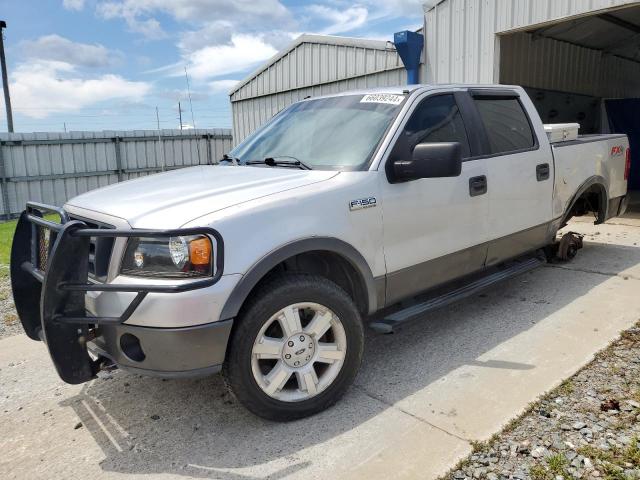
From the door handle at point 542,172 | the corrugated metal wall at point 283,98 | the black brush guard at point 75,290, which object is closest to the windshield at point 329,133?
the black brush guard at point 75,290

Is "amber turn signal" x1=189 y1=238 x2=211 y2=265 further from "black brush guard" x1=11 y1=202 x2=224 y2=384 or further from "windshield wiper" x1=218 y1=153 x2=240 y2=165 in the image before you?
"windshield wiper" x1=218 y1=153 x2=240 y2=165

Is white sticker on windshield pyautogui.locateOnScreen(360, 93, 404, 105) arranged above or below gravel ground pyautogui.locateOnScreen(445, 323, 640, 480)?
above

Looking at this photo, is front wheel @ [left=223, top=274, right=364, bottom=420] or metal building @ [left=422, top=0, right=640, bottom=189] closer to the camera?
front wheel @ [left=223, top=274, right=364, bottom=420]

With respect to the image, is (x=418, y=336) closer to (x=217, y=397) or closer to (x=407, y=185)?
(x=407, y=185)

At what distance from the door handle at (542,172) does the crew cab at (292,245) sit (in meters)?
0.09

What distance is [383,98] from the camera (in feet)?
12.5

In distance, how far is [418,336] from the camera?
4191mm

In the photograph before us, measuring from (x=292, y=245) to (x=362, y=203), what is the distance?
1.93ft

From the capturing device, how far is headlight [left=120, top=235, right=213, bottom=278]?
256cm

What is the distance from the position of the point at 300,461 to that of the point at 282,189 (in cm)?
143

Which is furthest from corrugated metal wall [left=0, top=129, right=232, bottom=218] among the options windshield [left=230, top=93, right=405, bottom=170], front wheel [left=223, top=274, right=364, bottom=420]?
front wheel [left=223, top=274, right=364, bottom=420]

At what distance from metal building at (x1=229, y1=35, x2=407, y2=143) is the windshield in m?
6.74

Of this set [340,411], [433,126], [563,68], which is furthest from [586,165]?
[563,68]

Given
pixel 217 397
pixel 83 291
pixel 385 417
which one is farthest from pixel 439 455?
pixel 83 291
